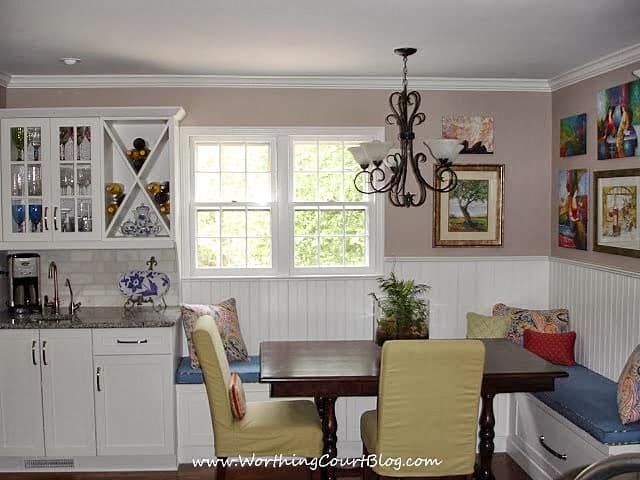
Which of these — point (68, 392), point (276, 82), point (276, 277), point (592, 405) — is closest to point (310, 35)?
point (276, 82)

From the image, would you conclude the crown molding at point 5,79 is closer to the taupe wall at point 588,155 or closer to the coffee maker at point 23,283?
the coffee maker at point 23,283

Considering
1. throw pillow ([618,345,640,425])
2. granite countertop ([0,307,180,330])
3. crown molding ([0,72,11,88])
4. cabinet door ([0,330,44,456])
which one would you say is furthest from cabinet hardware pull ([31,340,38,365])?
throw pillow ([618,345,640,425])

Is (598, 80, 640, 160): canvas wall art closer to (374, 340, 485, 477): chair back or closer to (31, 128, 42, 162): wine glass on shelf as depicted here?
(374, 340, 485, 477): chair back

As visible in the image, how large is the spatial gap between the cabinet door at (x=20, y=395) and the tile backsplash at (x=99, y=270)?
610mm

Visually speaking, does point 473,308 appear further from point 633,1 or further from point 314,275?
point 633,1

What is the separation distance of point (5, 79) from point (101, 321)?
1.78m

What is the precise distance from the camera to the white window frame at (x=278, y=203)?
4.86 meters

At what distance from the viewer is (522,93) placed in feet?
16.4

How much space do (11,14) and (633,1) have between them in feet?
9.08

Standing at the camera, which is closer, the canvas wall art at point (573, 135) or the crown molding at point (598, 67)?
the crown molding at point (598, 67)

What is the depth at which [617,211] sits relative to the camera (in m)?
4.13

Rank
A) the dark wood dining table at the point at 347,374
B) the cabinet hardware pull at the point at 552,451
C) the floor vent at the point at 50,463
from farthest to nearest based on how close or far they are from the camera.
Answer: the floor vent at the point at 50,463, the cabinet hardware pull at the point at 552,451, the dark wood dining table at the point at 347,374

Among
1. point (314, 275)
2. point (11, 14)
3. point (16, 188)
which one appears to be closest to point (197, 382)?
point (314, 275)

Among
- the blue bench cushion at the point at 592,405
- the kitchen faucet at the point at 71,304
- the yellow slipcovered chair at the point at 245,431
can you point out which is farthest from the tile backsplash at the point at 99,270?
the blue bench cushion at the point at 592,405
